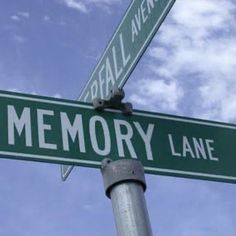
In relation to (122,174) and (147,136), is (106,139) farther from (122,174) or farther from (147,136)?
(122,174)

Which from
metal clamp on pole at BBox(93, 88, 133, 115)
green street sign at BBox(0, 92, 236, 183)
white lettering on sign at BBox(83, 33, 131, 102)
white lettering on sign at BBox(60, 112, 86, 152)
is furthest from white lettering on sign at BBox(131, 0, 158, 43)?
white lettering on sign at BBox(60, 112, 86, 152)

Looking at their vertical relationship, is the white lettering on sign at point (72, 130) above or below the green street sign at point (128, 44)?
below

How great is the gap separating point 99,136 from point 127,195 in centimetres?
59

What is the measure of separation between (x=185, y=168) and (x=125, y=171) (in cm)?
64

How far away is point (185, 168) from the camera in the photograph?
2.64 meters

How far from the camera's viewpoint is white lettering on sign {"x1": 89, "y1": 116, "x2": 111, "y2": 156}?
2.47 m

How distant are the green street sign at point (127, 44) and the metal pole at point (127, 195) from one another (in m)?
0.65

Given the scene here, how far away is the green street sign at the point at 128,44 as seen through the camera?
2594 millimetres

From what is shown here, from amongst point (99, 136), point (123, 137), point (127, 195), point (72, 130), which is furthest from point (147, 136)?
point (127, 195)

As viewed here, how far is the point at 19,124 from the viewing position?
97.1 inches

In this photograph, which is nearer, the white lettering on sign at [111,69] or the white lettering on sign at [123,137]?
the white lettering on sign at [123,137]

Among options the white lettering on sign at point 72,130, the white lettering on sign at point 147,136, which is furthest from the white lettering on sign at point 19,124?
the white lettering on sign at point 147,136

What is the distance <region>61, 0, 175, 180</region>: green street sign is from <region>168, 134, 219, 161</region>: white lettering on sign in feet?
1.34

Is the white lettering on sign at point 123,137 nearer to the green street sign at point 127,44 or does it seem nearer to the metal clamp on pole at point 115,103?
the metal clamp on pole at point 115,103
